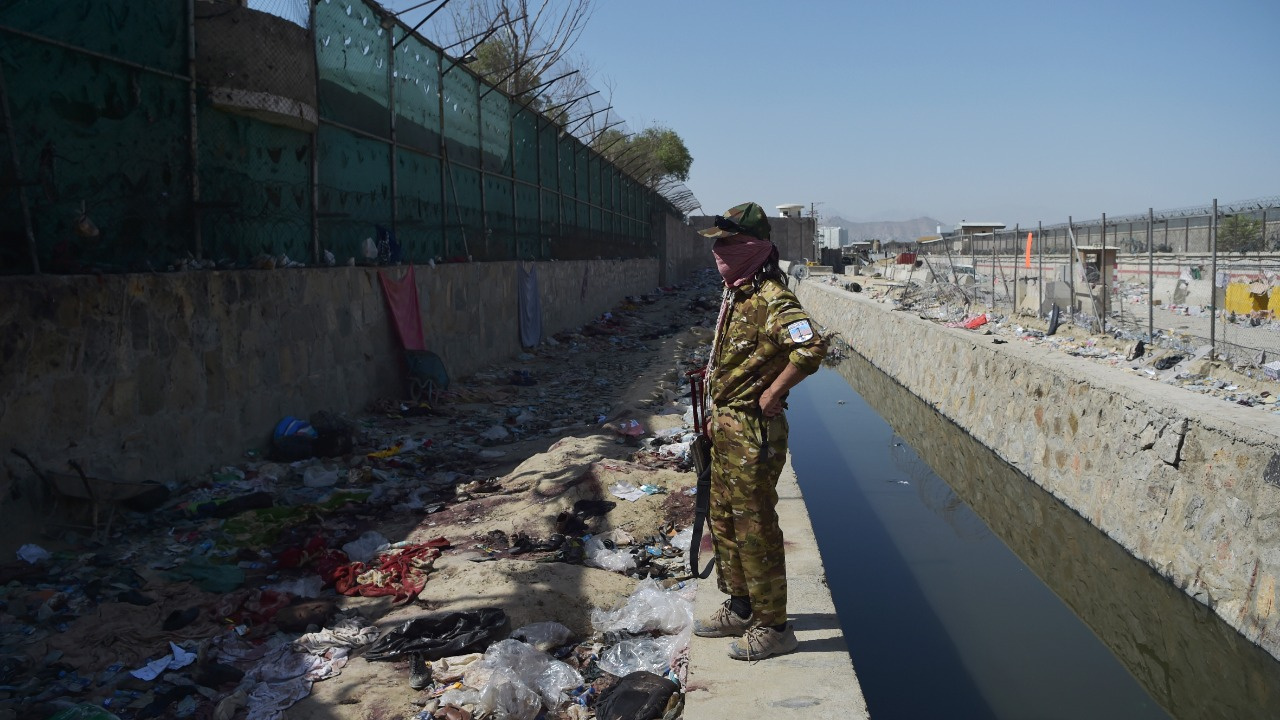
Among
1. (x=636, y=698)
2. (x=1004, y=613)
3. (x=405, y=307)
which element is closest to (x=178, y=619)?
(x=636, y=698)

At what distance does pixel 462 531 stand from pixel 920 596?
10.4 ft

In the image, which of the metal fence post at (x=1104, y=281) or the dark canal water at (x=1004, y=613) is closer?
the dark canal water at (x=1004, y=613)

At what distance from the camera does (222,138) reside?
23.8 feet

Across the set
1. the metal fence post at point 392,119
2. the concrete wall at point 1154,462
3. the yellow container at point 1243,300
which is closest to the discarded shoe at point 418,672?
the concrete wall at point 1154,462

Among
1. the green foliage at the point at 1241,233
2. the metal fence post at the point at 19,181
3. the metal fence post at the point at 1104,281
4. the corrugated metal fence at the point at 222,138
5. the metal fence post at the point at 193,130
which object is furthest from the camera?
the green foliage at the point at 1241,233

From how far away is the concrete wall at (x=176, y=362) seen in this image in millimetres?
5035

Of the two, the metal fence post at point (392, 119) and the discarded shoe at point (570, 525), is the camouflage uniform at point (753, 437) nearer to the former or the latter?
the discarded shoe at point (570, 525)

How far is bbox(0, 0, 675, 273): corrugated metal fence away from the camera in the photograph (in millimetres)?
5527

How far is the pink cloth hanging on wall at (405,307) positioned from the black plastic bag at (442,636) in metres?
6.14

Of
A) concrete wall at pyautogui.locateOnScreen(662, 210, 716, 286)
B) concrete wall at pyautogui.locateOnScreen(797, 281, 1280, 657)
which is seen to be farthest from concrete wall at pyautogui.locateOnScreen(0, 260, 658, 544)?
concrete wall at pyautogui.locateOnScreen(662, 210, 716, 286)

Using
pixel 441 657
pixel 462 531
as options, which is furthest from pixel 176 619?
pixel 462 531

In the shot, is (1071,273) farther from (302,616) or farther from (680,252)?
(680,252)

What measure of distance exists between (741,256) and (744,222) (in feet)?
0.44

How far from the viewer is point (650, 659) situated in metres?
3.90
